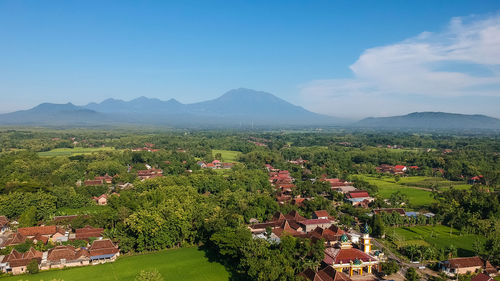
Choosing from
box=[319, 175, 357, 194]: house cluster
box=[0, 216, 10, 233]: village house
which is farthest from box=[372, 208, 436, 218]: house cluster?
box=[0, 216, 10, 233]: village house

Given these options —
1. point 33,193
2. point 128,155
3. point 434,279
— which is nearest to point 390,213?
point 434,279

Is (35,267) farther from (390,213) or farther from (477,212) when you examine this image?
(477,212)

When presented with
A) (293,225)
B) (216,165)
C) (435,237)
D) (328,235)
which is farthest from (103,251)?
(216,165)

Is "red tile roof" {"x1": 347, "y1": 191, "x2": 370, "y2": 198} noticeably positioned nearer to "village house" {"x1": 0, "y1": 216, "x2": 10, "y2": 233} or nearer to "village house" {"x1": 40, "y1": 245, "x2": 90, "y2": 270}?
"village house" {"x1": 40, "y1": 245, "x2": 90, "y2": 270}

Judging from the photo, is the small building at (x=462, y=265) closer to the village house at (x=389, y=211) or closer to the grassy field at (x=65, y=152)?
the village house at (x=389, y=211)

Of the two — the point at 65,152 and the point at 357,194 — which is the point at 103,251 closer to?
the point at 357,194

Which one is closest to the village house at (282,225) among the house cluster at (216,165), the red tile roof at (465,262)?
the red tile roof at (465,262)
